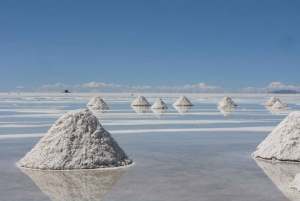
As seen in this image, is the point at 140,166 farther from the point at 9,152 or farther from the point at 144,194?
the point at 9,152

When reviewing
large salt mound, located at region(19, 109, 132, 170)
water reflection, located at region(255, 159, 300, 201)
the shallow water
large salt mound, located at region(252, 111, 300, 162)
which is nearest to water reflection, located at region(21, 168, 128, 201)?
the shallow water

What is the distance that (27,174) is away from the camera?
923cm

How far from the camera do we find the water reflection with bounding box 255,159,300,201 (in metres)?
7.61

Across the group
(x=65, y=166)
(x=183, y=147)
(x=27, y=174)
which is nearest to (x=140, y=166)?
(x=65, y=166)

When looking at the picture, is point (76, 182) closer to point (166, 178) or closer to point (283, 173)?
point (166, 178)

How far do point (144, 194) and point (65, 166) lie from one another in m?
2.77

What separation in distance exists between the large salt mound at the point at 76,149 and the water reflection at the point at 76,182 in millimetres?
296

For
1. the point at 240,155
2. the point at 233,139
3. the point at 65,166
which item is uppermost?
the point at 233,139

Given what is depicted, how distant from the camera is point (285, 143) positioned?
11.1 metres

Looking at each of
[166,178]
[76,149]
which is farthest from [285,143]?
[76,149]

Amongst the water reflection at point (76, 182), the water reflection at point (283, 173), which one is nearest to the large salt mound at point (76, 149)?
the water reflection at point (76, 182)

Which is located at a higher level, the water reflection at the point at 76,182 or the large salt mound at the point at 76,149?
the large salt mound at the point at 76,149

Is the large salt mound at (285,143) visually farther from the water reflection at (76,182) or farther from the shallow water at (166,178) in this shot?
the water reflection at (76,182)

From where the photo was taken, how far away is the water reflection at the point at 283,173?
7.61 m
